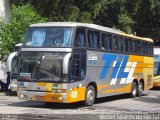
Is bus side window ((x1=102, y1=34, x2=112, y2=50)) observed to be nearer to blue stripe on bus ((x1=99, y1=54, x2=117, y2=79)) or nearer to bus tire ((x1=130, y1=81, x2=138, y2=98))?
blue stripe on bus ((x1=99, y1=54, x2=117, y2=79))

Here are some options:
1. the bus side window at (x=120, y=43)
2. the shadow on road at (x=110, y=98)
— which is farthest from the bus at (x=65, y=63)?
the shadow on road at (x=110, y=98)

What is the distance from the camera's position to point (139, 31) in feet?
159

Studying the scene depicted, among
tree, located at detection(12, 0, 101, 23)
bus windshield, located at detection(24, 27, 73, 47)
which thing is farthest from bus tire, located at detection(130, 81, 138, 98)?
tree, located at detection(12, 0, 101, 23)

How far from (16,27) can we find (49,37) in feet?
28.5

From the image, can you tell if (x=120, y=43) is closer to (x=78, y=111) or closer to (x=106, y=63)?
(x=106, y=63)

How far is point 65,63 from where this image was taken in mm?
16172

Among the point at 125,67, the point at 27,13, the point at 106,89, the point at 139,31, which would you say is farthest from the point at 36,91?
the point at 139,31

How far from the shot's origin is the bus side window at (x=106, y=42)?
62.6 ft

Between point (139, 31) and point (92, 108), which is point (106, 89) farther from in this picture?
point (139, 31)

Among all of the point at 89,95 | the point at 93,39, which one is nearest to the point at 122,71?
the point at 93,39

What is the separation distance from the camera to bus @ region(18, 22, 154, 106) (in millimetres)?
16438

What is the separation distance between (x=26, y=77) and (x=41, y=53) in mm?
1074

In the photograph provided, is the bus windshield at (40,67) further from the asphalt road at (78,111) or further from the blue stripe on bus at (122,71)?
the blue stripe on bus at (122,71)

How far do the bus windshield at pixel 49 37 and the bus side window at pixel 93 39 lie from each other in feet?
4.18
